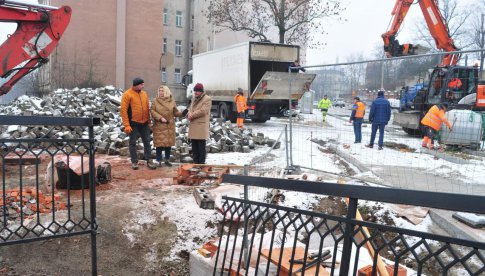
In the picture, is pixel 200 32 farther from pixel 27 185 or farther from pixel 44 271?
pixel 44 271

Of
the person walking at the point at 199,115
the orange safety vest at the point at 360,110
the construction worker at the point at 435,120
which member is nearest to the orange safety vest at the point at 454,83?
the construction worker at the point at 435,120

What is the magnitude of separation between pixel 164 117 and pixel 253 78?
10.2m

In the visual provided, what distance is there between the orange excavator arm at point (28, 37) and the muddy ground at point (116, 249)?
336 centimetres

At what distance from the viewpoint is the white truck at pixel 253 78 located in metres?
16.2

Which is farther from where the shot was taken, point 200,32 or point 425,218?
point 200,32

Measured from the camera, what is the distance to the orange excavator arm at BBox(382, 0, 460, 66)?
47.2 ft

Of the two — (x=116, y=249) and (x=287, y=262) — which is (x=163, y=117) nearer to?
(x=116, y=249)

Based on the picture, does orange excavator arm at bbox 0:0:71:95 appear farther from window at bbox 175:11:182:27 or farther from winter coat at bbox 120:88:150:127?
window at bbox 175:11:182:27

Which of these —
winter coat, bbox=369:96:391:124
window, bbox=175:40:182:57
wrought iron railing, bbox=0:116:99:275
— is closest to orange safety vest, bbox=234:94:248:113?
winter coat, bbox=369:96:391:124

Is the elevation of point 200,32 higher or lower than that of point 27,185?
higher

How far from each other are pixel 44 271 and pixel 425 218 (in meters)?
4.66

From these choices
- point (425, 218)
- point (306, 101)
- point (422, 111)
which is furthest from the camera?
point (422, 111)

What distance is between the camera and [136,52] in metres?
32.0

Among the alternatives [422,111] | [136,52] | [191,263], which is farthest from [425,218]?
[136,52]
